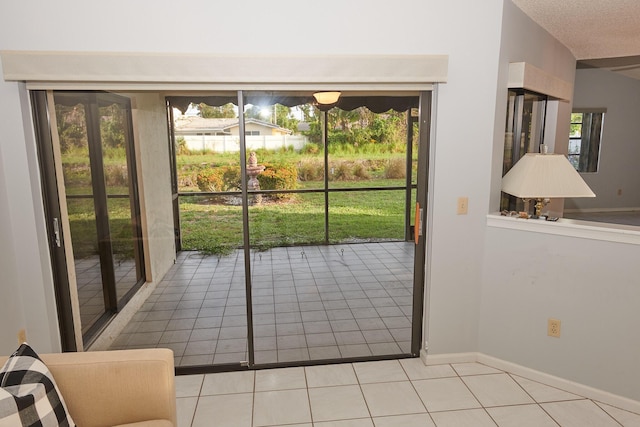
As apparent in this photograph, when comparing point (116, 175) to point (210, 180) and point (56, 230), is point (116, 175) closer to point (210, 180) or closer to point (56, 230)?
point (210, 180)

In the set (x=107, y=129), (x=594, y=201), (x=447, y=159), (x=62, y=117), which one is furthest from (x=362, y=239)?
(x=594, y=201)

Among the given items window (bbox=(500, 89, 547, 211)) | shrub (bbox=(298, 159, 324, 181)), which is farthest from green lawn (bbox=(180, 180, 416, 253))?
window (bbox=(500, 89, 547, 211))

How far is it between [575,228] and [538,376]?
97 centimetres

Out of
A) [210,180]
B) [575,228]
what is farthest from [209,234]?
[575,228]

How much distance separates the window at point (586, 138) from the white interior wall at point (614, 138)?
0.10 metres

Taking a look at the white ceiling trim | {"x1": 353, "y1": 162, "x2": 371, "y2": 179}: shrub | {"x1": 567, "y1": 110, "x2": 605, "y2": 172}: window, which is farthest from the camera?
{"x1": 567, "y1": 110, "x2": 605, "y2": 172}: window

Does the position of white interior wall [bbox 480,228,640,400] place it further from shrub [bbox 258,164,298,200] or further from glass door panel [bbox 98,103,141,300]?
glass door panel [bbox 98,103,141,300]

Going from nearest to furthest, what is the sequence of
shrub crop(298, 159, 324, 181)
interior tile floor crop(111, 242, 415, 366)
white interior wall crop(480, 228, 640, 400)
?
white interior wall crop(480, 228, 640, 400) < interior tile floor crop(111, 242, 415, 366) < shrub crop(298, 159, 324, 181)

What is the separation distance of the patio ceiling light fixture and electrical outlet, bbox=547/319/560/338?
1.92m

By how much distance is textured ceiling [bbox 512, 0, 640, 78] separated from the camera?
248 cm

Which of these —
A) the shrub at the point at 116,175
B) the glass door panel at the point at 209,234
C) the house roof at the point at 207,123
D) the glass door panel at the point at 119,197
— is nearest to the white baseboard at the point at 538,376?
the glass door panel at the point at 209,234

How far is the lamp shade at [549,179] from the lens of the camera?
235 centimetres

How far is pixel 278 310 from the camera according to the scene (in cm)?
362

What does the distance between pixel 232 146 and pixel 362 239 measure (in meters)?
2.89
